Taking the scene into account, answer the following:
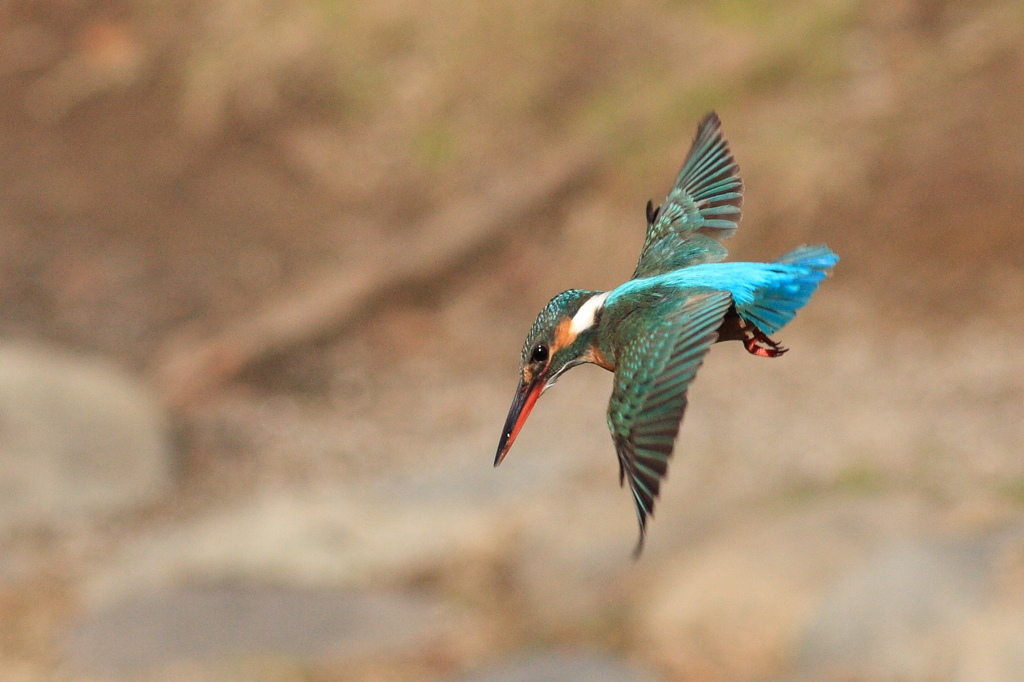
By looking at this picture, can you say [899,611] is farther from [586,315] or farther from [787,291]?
[586,315]

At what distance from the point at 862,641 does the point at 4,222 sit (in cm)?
619

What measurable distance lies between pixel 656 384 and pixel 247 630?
593 cm

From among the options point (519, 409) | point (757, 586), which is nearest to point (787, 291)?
point (519, 409)

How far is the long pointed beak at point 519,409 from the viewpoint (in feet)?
3.88

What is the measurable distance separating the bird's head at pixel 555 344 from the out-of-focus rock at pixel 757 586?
177 inches

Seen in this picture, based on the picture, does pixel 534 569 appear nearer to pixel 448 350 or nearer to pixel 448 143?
pixel 448 350

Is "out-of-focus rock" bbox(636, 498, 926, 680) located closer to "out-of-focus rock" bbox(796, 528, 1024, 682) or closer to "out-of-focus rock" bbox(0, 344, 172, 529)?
"out-of-focus rock" bbox(796, 528, 1024, 682)

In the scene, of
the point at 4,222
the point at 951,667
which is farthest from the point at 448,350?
the point at 951,667

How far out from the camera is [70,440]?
7.73m

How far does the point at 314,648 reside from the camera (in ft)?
22.0

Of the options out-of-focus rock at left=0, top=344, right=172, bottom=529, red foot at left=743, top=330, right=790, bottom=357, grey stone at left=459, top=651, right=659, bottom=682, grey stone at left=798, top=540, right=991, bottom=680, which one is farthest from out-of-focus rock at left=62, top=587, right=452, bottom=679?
red foot at left=743, top=330, right=790, bottom=357

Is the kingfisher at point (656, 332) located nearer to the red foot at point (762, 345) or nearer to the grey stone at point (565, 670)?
the red foot at point (762, 345)

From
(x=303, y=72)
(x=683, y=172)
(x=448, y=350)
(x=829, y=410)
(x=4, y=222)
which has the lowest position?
(x=683, y=172)

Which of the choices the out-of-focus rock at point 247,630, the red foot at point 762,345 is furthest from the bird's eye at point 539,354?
the out-of-focus rock at point 247,630
